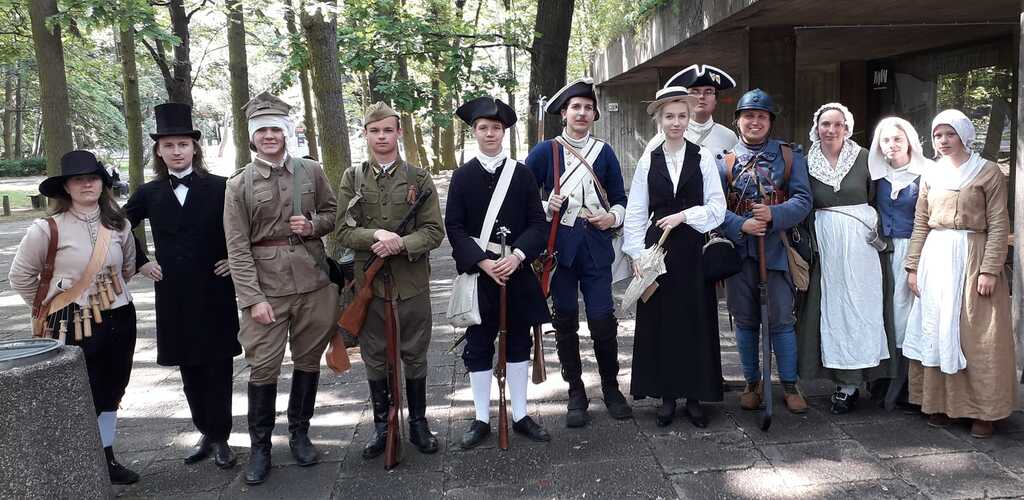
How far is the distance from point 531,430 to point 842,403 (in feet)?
6.27

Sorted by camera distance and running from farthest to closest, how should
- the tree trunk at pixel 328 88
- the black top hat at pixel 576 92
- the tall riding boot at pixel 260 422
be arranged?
the tree trunk at pixel 328 88 < the black top hat at pixel 576 92 < the tall riding boot at pixel 260 422

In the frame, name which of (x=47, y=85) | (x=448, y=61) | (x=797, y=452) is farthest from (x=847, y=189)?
(x=47, y=85)

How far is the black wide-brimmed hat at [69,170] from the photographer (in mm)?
3805

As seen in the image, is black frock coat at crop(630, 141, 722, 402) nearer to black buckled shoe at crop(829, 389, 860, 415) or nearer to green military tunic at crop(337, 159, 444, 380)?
black buckled shoe at crop(829, 389, 860, 415)

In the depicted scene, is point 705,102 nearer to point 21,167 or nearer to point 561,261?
point 561,261

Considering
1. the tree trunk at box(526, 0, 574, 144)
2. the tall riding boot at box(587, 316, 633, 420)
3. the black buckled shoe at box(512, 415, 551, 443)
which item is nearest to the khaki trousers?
the black buckled shoe at box(512, 415, 551, 443)

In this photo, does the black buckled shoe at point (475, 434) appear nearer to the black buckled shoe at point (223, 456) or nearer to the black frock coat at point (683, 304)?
the black frock coat at point (683, 304)

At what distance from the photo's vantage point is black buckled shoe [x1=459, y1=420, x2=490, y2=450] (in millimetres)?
4383

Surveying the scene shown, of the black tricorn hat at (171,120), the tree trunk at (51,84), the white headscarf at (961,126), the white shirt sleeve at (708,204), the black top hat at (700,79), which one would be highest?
the tree trunk at (51,84)

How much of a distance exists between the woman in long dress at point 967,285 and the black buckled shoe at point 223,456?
12.9 feet

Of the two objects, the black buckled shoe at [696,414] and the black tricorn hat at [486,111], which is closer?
the black tricorn hat at [486,111]

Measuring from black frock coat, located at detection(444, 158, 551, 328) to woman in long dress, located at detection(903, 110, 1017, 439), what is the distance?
2174 millimetres

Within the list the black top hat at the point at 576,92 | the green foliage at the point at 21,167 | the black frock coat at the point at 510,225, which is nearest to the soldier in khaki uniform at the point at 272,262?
the black frock coat at the point at 510,225

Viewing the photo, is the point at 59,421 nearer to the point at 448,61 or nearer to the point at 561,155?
the point at 561,155
